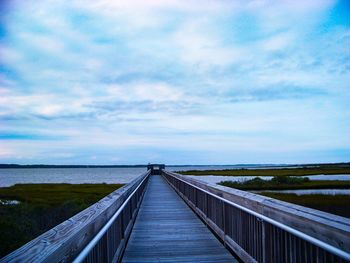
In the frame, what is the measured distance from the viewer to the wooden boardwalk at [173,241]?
588 centimetres

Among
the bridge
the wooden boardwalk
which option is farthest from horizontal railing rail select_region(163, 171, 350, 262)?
the wooden boardwalk

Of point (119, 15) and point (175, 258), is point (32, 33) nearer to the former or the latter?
point (119, 15)

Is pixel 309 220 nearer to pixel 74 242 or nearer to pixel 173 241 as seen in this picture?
pixel 74 242

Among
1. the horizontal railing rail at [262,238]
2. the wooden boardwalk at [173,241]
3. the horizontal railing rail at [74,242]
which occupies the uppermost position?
the horizontal railing rail at [74,242]

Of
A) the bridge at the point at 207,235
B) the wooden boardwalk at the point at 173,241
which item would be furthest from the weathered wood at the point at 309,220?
the wooden boardwalk at the point at 173,241

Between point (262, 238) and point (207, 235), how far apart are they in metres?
3.20

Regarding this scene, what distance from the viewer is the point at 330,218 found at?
3.16m

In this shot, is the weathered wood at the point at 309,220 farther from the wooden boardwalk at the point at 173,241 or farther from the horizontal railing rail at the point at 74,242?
the horizontal railing rail at the point at 74,242

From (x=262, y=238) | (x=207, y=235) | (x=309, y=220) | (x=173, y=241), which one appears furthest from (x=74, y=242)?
(x=207, y=235)

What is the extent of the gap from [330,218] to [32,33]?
1271 centimetres

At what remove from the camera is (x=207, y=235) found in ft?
24.8

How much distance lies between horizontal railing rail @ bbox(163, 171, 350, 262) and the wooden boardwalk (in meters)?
0.30

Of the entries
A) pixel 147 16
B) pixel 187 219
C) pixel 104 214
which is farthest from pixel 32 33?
pixel 104 214

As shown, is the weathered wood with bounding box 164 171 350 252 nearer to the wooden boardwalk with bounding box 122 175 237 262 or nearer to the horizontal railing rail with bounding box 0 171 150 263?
the wooden boardwalk with bounding box 122 175 237 262
